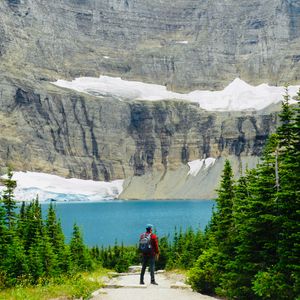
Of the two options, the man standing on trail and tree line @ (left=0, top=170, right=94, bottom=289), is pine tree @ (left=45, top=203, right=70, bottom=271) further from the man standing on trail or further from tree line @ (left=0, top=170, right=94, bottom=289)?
the man standing on trail

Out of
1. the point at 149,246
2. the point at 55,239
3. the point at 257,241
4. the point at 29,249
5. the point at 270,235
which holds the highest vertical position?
the point at 270,235

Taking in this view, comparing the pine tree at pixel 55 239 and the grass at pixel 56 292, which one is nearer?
the grass at pixel 56 292

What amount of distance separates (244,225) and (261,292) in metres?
2.16

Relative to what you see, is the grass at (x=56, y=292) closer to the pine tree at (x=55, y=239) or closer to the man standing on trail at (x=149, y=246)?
the man standing on trail at (x=149, y=246)

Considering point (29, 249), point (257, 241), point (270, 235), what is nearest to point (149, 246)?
point (257, 241)

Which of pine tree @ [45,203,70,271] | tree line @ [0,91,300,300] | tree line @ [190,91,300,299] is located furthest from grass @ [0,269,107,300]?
pine tree @ [45,203,70,271]

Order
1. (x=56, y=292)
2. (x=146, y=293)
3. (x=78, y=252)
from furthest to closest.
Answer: (x=78, y=252) → (x=146, y=293) → (x=56, y=292)

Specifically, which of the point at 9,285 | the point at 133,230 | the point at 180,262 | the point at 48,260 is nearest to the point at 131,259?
the point at 180,262

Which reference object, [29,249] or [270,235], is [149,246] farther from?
[29,249]

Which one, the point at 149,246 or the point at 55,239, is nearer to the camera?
the point at 149,246

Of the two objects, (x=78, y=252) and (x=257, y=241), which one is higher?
(x=257, y=241)

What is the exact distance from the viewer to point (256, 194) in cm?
1552

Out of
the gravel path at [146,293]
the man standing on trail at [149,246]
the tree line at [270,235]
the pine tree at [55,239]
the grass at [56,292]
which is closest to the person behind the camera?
the tree line at [270,235]

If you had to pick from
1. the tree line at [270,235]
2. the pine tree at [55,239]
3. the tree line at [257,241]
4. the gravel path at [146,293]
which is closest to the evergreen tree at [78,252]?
the pine tree at [55,239]
